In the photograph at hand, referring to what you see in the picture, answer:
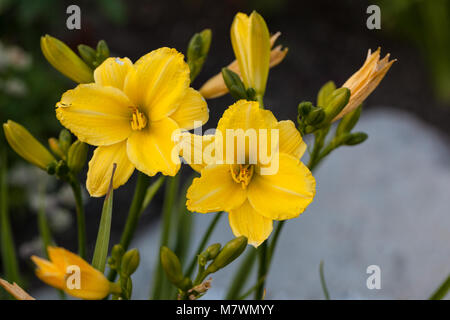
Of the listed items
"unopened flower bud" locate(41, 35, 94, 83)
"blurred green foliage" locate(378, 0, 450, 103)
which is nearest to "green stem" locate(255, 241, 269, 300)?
"unopened flower bud" locate(41, 35, 94, 83)

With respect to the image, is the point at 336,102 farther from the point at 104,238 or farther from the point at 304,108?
the point at 104,238

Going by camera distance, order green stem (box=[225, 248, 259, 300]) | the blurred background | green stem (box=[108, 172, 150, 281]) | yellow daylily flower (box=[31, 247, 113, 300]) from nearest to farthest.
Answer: yellow daylily flower (box=[31, 247, 113, 300])
green stem (box=[108, 172, 150, 281])
green stem (box=[225, 248, 259, 300])
the blurred background

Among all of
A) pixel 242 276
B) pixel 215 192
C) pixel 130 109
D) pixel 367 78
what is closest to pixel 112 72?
pixel 130 109

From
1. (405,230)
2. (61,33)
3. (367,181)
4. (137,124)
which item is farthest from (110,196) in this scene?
(61,33)

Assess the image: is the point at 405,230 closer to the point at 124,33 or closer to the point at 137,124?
the point at 137,124

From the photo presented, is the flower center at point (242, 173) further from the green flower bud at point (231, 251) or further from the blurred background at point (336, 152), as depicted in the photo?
the blurred background at point (336, 152)

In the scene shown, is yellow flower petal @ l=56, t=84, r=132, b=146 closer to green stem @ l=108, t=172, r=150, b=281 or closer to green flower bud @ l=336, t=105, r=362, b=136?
green stem @ l=108, t=172, r=150, b=281
